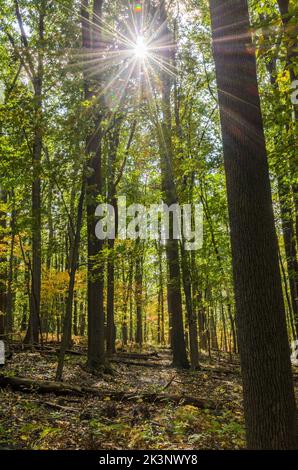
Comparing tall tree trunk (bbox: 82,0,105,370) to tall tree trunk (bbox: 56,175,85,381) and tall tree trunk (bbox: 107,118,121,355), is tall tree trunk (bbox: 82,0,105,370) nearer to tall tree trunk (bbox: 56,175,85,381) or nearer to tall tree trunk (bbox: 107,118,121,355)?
tall tree trunk (bbox: 56,175,85,381)

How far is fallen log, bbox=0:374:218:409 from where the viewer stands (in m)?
6.88

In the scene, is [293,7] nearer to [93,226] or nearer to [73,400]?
[73,400]

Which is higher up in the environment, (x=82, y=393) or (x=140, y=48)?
(x=140, y=48)

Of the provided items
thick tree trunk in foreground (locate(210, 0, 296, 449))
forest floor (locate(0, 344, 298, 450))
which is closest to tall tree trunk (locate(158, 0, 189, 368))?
forest floor (locate(0, 344, 298, 450))

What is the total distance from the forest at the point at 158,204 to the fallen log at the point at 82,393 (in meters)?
0.02

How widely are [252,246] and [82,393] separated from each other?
16.7 ft

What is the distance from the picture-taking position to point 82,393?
711 cm

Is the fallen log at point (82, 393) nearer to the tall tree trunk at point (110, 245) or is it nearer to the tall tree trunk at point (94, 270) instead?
the tall tree trunk at point (94, 270)

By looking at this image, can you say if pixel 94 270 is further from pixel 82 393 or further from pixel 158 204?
pixel 158 204

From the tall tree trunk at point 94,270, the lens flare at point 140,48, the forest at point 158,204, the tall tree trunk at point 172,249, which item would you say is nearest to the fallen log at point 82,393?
the forest at point 158,204

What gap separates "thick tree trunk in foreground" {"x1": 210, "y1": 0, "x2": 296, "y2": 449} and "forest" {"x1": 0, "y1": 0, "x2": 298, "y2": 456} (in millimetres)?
15

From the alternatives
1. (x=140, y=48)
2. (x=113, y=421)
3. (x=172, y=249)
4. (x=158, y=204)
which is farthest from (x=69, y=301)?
(x=140, y=48)
